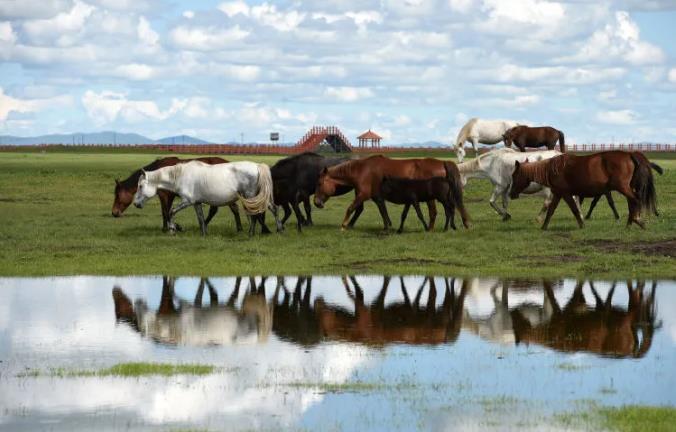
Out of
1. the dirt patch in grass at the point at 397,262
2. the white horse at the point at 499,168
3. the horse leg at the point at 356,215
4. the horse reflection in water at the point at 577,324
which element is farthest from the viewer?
the white horse at the point at 499,168

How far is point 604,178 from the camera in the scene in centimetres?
2300

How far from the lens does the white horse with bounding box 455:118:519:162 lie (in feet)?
123

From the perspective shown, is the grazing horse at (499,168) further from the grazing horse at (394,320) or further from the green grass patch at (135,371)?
the green grass patch at (135,371)

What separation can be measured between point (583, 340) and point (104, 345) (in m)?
5.33

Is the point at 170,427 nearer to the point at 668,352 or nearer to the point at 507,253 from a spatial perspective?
the point at 668,352

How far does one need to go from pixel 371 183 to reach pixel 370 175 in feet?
0.62

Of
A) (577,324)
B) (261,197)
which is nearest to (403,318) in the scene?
(577,324)

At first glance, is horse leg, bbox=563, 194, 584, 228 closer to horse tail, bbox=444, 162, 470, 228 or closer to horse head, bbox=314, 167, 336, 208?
horse tail, bbox=444, 162, 470, 228

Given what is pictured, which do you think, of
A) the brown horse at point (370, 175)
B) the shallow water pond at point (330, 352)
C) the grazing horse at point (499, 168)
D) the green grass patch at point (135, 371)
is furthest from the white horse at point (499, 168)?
the green grass patch at point (135, 371)

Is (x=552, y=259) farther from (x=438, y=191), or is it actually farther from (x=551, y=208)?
(x=438, y=191)

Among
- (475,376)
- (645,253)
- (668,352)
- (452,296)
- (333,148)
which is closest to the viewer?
(475,376)

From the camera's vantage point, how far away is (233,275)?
17438 millimetres

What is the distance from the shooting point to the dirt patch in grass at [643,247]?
19656 millimetres

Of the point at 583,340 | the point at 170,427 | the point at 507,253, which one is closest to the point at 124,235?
the point at 507,253
